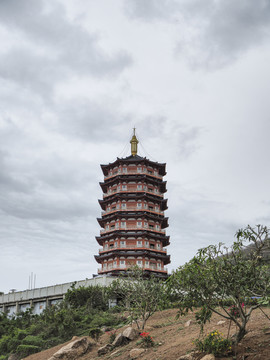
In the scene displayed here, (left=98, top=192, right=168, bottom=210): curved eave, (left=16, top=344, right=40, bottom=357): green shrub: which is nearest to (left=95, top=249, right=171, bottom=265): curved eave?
(left=98, top=192, right=168, bottom=210): curved eave

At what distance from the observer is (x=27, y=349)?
32438mm

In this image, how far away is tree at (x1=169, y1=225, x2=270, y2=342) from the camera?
13.8 m

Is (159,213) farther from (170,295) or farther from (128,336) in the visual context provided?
(170,295)

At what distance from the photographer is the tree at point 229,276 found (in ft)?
45.3

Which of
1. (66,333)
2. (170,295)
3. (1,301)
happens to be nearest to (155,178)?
(1,301)

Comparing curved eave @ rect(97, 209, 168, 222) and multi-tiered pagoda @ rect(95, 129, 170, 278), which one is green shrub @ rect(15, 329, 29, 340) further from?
curved eave @ rect(97, 209, 168, 222)

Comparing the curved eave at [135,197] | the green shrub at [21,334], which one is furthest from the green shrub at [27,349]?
the curved eave at [135,197]

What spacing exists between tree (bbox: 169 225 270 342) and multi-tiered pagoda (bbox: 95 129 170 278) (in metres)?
49.5

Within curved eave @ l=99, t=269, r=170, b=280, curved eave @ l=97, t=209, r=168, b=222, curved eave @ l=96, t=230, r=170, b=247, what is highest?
curved eave @ l=97, t=209, r=168, b=222

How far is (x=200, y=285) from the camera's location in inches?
571

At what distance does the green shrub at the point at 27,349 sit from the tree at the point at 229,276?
74.6 feet

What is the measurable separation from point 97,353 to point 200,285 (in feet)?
40.6

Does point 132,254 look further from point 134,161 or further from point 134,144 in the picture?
point 134,144

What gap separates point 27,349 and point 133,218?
39.3 m
